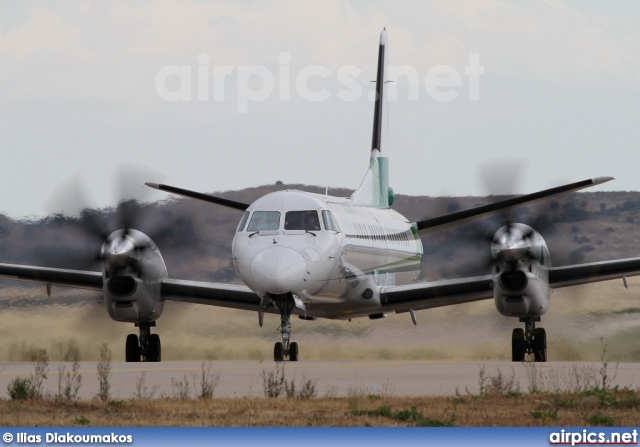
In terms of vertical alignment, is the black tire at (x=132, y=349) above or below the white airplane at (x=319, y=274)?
below

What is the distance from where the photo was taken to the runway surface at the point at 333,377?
18594mm

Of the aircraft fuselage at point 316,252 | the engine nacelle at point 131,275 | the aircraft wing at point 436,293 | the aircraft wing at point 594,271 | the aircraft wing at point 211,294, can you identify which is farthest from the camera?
the aircraft wing at point 211,294

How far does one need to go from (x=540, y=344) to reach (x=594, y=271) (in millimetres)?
2007

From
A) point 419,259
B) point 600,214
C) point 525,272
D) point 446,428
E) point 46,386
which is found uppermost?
point 600,214

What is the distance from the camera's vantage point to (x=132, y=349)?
2903cm

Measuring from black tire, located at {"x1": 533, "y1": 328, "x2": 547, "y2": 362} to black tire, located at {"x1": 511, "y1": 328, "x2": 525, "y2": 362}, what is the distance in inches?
10.4

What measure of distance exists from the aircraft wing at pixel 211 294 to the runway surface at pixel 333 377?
2949 mm

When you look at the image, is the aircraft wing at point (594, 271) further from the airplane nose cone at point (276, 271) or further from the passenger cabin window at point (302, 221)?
the airplane nose cone at point (276, 271)

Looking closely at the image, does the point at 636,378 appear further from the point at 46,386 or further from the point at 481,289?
the point at 46,386

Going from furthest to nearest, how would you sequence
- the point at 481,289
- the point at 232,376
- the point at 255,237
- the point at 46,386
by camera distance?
the point at 481,289, the point at 255,237, the point at 232,376, the point at 46,386

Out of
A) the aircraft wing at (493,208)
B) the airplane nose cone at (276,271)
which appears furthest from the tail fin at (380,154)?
the airplane nose cone at (276,271)

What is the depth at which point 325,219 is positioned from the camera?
83.5 feet

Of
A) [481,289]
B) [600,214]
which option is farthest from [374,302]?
[600,214]

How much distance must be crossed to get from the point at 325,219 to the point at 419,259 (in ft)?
27.6
